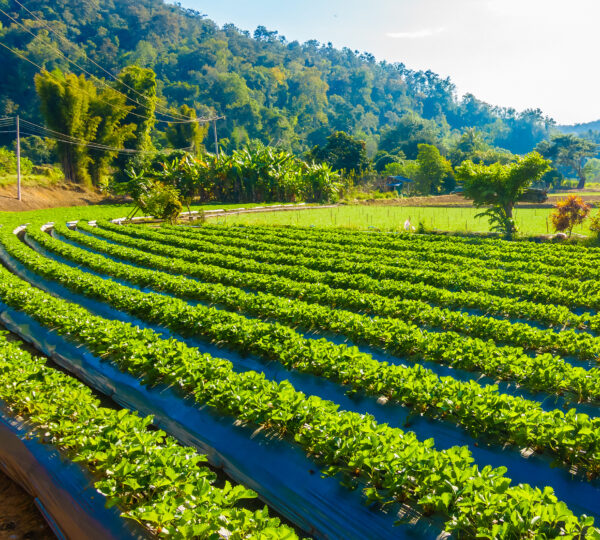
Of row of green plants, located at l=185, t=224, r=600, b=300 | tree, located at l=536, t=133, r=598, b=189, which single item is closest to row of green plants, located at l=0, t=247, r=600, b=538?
row of green plants, located at l=185, t=224, r=600, b=300

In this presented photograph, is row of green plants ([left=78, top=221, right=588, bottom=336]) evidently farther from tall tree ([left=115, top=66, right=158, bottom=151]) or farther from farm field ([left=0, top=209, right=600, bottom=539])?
tall tree ([left=115, top=66, right=158, bottom=151])

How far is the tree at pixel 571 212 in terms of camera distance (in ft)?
65.5

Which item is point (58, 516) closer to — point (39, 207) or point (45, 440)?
point (45, 440)

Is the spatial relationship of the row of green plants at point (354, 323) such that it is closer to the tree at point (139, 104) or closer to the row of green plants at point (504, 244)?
the row of green plants at point (504, 244)

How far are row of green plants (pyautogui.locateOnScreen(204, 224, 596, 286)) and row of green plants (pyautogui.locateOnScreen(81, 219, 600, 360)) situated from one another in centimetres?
397

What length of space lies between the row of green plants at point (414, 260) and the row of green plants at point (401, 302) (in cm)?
250

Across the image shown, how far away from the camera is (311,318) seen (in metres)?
8.11

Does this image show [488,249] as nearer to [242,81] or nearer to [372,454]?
[372,454]

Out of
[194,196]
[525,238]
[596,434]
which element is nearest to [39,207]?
[194,196]

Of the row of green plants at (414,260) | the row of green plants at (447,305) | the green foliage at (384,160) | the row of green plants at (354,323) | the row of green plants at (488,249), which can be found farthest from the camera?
the green foliage at (384,160)

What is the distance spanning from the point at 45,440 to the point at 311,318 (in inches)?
183

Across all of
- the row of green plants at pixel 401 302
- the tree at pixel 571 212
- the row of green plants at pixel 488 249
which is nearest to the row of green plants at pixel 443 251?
the row of green plants at pixel 488 249

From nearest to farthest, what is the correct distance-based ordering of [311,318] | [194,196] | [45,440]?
[45,440] < [311,318] < [194,196]

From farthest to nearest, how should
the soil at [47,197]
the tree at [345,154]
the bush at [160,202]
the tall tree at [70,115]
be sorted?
the tree at [345,154]
the tall tree at [70,115]
the soil at [47,197]
the bush at [160,202]
